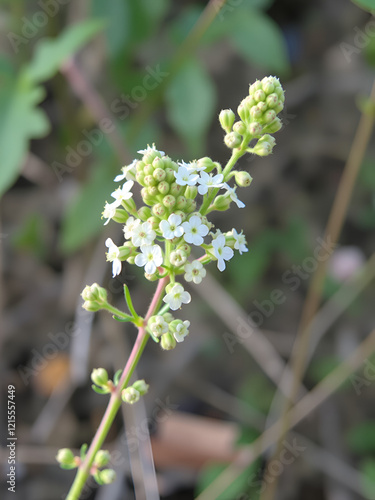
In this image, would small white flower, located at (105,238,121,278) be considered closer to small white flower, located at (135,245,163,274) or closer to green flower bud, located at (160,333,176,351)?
small white flower, located at (135,245,163,274)

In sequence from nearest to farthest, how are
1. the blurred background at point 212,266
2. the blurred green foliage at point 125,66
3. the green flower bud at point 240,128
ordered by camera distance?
1. the green flower bud at point 240,128
2. the blurred green foliage at point 125,66
3. the blurred background at point 212,266

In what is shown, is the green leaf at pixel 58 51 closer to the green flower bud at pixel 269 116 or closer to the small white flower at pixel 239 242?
the green flower bud at pixel 269 116

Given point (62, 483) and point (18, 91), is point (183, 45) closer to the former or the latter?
point (18, 91)

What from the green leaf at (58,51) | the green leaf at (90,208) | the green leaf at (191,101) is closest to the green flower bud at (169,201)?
the green leaf at (58,51)

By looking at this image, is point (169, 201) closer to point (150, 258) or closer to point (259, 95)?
point (150, 258)

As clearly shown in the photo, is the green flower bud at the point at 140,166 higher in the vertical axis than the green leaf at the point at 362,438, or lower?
lower

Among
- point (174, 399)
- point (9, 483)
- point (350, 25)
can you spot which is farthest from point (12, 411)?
point (350, 25)
